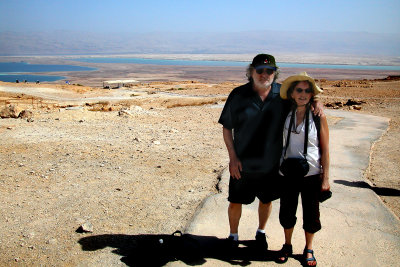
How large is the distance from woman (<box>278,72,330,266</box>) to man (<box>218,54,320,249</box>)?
0.09 m

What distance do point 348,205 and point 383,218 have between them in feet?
1.47

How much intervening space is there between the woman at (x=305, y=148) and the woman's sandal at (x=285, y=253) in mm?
325

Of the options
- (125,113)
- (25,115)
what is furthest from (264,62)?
(25,115)

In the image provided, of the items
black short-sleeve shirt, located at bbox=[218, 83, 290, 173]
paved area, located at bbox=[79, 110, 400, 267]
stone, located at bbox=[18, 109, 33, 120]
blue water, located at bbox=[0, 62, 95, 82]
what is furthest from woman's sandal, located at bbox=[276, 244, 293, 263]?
blue water, located at bbox=[0, 62, 95, 82]

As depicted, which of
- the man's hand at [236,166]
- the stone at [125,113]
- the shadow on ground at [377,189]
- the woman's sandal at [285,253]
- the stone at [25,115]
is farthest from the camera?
the stone at [125,113]

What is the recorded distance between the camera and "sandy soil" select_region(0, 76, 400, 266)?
12.6 feet

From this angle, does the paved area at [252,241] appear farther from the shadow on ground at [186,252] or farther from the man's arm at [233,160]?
the man's arm at [233,160]

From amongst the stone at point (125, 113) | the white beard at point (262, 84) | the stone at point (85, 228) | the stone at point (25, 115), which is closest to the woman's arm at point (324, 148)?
the white beard at point (262, 84)

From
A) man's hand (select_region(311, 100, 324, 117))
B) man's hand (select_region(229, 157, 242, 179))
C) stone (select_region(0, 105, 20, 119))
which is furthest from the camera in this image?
stone (select_region(0, 105, 20, 119))

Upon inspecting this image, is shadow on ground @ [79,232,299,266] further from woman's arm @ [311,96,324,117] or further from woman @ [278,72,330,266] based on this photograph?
woman's arm @ [311,96,324,117]

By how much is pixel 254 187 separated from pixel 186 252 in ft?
2.81

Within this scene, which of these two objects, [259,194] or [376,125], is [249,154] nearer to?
[259,194]

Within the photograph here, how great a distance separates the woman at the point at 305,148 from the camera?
285cm

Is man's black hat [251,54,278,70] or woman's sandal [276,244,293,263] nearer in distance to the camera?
man's black hat [251,54,278,70]
